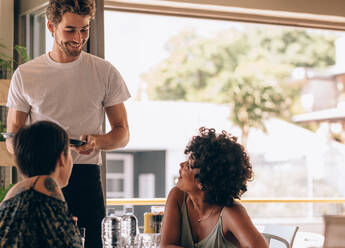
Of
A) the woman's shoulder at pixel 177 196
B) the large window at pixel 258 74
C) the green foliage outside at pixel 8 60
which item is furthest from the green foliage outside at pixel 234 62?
the woman's shoulder at pixel 177 196

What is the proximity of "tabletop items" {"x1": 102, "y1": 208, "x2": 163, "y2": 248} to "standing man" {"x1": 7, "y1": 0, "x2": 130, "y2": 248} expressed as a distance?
118 mm

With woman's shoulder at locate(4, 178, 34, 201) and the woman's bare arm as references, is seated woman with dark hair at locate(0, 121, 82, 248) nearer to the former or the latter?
woman's shoulder at locate(4, 178, 34, 201)

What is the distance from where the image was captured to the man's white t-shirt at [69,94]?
2.08 metres

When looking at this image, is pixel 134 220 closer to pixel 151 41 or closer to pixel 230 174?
pixel 230 174

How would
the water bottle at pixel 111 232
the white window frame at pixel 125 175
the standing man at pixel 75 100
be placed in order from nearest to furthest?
1. the water bottle at pixel 111 232
2. the standing man at pixel 75 100
3. the white window frame at pixel 125 175

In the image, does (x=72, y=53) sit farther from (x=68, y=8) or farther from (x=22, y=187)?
(x=22, y=187)

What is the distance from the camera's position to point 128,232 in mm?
2041

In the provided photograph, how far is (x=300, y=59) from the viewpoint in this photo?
58.5 feet

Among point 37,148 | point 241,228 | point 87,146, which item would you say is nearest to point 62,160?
point 37,148

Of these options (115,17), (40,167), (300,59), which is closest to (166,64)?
(115,17)

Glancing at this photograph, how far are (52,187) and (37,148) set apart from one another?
Answer: 0.11 metres

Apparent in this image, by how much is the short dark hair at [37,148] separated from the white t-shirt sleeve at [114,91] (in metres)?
0.85

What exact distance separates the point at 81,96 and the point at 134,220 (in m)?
0.55

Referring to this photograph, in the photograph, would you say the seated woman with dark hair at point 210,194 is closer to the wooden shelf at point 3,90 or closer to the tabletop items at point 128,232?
the tabletop items at point 128,232
